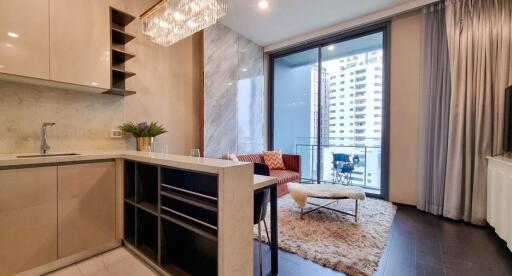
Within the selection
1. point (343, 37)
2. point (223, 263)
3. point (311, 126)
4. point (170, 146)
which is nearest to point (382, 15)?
point (343, 37)

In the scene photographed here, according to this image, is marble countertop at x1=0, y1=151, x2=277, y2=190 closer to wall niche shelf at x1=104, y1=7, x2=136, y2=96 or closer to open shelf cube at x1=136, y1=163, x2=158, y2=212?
open shelf cube at x1=136, y1=163, x2=158, y2=212

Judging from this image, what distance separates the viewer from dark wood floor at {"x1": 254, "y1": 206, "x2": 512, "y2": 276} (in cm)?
190

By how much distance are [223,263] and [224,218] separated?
27cm

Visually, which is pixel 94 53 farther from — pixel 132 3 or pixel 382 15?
pixel 382 15

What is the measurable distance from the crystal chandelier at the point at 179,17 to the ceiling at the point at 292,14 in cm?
139

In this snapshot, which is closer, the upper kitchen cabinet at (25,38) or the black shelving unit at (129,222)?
the upper kitchen cabinet at (25,38)

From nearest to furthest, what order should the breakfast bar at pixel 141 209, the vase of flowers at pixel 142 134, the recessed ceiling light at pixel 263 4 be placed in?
1. the breakfast bar at pixel 141 209
2. the vase of flowers at pixel 142 134
3. the recessed ceiling light at pixel 263 4

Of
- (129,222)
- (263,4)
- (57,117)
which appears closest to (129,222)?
(129,222)

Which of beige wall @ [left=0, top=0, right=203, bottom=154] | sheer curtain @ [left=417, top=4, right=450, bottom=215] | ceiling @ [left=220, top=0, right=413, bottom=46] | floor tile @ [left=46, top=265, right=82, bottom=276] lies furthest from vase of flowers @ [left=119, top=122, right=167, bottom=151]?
sheer curtain @ [left=417, top=4, right=450, bottom=215]

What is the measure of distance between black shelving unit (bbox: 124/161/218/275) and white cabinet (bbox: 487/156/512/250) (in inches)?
105

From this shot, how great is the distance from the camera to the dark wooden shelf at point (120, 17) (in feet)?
8.14

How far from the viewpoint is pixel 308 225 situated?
2789 mm

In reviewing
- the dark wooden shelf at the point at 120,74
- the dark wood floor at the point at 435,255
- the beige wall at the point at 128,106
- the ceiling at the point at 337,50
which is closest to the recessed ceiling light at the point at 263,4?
the beige wall at the point at 128,106

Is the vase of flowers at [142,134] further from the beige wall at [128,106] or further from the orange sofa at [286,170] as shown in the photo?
the orange sofa at [286,170]
